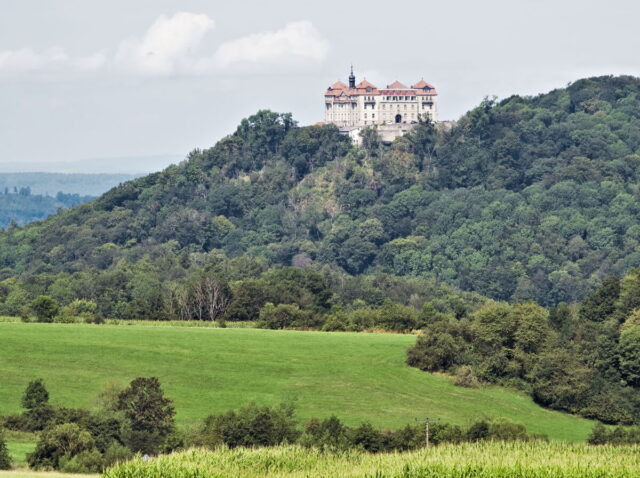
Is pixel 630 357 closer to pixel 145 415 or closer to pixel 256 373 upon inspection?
pixel 256 373

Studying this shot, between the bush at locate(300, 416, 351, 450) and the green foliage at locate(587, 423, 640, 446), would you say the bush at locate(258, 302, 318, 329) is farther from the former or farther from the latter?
the bush at locate(300, 416, 351, 450)

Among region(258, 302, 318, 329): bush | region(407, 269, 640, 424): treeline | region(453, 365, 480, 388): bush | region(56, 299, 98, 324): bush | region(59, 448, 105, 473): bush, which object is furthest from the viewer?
region(258, 302, 318, 329): bush

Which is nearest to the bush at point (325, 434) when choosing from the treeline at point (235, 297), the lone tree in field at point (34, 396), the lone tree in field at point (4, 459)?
the lone tree in field at point (4, 459)

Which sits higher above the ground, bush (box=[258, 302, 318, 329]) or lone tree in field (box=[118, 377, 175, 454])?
bush (box=[258, 302, 318, 329])

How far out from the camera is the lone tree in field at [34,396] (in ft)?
251

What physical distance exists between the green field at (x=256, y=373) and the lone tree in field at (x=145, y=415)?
8.70 ft

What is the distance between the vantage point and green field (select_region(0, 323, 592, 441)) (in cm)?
8212

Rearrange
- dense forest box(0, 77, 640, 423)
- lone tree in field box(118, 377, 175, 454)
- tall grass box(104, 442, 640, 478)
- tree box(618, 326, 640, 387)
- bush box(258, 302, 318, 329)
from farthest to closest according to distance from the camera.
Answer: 1. bush box(258, 302, 318, 329)
2. dense forest box(0, 77, 640, 423)
3. tree box(618, 326, 640, 387)
4. lone tree in field box(118, 377, 175, 454)
5. tall grass box(104, 442, 640, 478)

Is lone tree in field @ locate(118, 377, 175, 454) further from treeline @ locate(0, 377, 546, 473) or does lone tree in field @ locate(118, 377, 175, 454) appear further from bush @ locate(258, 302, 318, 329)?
bush @ locate(258, 302, 318, 329)

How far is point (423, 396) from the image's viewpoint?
283 ft

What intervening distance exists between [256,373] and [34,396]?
17530 mm

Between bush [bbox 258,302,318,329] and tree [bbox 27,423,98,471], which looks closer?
tree [bbox 27,423,98,471]

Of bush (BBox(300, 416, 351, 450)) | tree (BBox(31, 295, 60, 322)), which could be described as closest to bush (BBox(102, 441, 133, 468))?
bush (BBox(300, 416, 351, 450))

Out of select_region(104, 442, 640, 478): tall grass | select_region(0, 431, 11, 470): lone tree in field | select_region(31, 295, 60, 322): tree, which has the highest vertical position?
select_region(31, 295, 60, 322): tree
